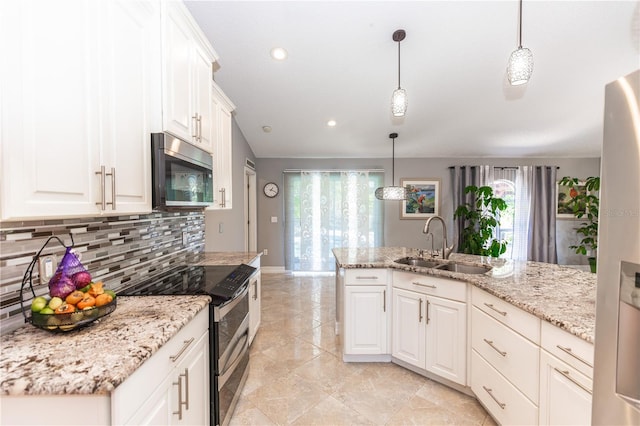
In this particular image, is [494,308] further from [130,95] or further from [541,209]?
[541,209]

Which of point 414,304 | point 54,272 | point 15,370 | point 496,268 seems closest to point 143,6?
point 54,272

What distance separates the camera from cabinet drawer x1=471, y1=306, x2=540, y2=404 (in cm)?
129

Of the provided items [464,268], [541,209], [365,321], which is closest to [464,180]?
[541,209]

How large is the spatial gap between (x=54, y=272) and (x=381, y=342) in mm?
2146

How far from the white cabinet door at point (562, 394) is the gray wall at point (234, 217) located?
9.59ft

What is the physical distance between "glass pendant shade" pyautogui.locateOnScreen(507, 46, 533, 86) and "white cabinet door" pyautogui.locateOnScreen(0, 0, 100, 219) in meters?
2.08

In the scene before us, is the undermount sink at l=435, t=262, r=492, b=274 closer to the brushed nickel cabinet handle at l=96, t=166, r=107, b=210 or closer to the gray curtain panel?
the brushed nickel cabinet handle at l=96, t=166, r=107, b=210

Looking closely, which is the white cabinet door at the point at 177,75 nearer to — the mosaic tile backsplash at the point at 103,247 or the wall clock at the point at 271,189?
the mosaic tile backsplash at the point at 103,247

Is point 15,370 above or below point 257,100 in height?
below

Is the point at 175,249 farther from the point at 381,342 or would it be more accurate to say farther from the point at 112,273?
the point at 381,342

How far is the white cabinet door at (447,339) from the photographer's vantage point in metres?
1.81

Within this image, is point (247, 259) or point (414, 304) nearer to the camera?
point (414, 304)

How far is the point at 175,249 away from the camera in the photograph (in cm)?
216

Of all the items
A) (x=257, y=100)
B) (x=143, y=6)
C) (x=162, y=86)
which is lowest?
(x=162, y=86)
